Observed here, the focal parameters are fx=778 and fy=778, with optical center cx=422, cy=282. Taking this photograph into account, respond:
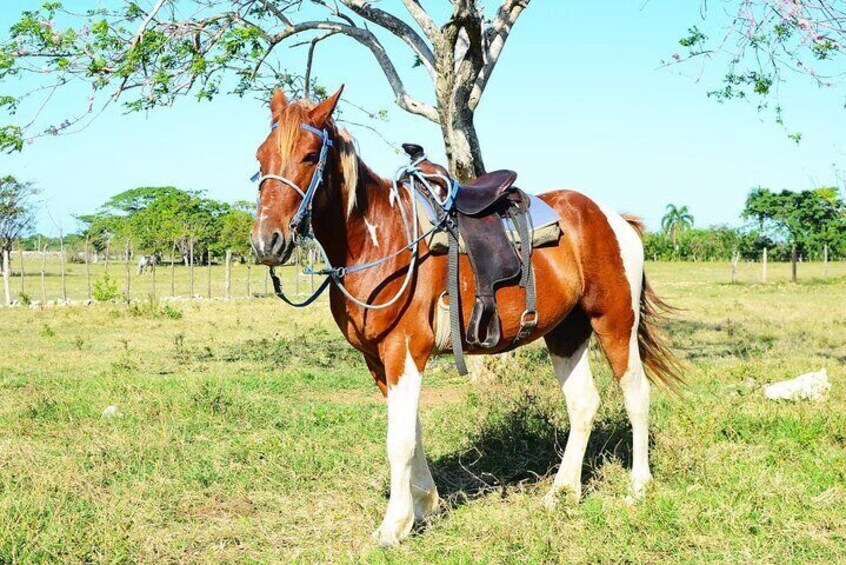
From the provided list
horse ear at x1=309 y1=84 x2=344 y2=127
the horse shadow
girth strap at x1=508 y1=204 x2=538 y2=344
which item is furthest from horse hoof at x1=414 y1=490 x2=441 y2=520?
horse ear at x1=309 y1=84 x2=344 y2=127

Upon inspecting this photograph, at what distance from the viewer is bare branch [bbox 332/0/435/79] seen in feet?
31.4

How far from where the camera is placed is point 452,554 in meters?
4.12

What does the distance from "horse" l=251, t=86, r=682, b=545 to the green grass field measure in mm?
382

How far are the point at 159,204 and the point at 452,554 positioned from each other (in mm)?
63890

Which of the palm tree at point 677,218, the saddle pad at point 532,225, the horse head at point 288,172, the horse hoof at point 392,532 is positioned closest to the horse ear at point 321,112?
the horse head at point 288,172

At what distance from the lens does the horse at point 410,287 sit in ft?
13.1

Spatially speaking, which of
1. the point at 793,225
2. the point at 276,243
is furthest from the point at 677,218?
the point at 276,243

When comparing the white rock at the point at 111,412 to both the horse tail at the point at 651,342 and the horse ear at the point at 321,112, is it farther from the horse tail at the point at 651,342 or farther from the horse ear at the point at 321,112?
the horse tail at the point at 651,342

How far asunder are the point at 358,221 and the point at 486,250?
775 mm

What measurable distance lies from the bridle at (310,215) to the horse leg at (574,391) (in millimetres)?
1412

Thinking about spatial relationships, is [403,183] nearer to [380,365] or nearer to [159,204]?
[380,365]

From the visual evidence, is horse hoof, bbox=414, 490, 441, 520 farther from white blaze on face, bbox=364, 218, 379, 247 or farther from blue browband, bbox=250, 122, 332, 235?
blue browband, bbox=250, 122, 332, 235

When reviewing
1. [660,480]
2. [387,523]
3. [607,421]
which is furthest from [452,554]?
[607,421]

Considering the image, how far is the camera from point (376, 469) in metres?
5.70
